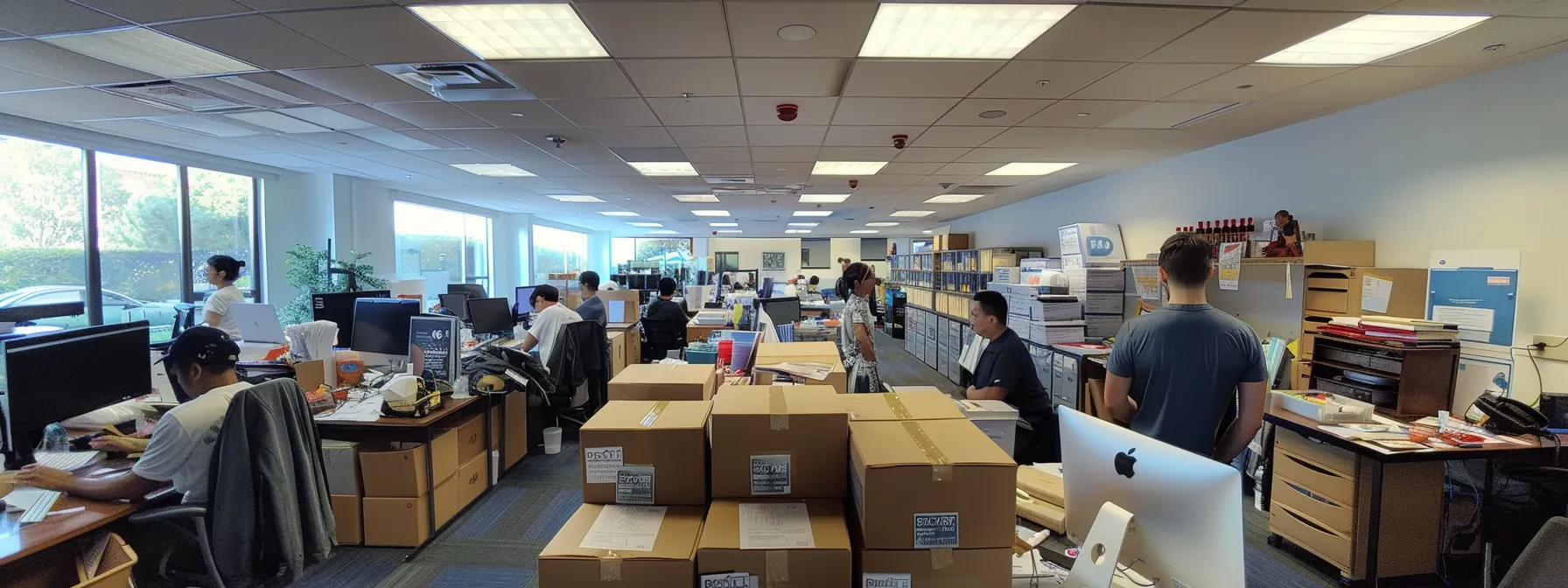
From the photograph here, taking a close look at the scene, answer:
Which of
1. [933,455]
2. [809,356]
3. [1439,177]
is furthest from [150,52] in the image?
[1439,177]

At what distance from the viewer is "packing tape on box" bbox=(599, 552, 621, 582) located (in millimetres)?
1112

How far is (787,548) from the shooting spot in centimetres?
113

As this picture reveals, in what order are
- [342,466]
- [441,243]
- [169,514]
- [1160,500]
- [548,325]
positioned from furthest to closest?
[441,243] < [548,325] < [342,466] < [169,514] < [1160,500]

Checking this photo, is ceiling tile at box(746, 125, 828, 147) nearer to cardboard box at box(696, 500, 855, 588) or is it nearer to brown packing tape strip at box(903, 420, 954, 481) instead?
brown packing tape strip at box(903, 420, 954, 481)

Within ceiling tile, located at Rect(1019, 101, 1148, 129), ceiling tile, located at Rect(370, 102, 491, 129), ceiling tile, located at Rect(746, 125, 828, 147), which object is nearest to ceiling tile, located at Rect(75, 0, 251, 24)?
ceiling tile, located at Rect(370, 102, 491, 129)

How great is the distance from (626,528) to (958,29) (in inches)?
93.3

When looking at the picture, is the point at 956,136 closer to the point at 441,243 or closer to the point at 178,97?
the point at 178,97

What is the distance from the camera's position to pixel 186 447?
1.86 m

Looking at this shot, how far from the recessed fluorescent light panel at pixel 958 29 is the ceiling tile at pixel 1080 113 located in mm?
1046

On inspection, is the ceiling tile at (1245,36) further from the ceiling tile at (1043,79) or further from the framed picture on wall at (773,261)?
Result: the framed picture on wall at (773,261)

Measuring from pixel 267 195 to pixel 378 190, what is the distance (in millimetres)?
1133

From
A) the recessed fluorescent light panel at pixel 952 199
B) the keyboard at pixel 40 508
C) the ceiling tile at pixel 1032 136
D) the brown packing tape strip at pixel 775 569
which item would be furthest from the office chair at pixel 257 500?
the recessed fluorescent light panel at pixel 952 199

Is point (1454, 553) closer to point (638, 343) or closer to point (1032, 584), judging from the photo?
point (1032, 584)

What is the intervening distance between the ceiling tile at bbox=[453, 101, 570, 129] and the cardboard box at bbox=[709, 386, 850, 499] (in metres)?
2.96
